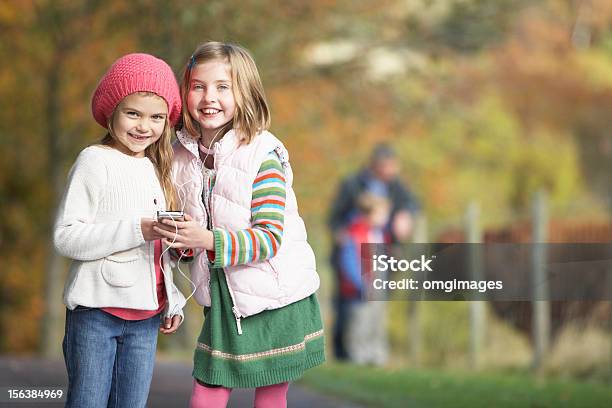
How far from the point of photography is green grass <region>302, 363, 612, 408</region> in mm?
6066

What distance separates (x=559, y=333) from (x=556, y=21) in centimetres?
2123

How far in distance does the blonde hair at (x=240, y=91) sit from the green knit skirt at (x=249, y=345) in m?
0.46

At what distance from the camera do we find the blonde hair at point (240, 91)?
3572 mm

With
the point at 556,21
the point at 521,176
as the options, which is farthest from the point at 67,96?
the point at 556,21

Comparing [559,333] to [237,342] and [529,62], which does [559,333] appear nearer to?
[237,342]

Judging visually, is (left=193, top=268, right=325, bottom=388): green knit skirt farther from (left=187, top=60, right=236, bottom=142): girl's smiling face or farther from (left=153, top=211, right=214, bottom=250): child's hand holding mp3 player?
(left=187, top=60, right=236, bottom=142): girl's smiling face

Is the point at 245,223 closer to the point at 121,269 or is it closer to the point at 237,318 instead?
the point at 237,318

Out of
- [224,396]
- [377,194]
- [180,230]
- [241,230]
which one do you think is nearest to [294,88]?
[377,194]

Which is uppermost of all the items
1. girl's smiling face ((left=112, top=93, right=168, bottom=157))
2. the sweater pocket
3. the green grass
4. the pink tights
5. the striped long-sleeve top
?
girl's smiling face ((left=112, top=93, right=168, bottom=157))

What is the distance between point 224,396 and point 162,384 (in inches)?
120

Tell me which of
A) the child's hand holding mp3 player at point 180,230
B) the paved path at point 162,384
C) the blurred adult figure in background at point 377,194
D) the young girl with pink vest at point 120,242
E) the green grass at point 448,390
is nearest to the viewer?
the child's hand holding mp3 player at point 180,230

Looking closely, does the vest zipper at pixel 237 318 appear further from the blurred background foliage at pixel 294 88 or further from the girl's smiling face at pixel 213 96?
the blurred background foliage at pixel 294 88

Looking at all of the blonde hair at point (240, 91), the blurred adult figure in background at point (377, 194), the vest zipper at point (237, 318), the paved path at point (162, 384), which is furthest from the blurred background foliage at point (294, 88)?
the vest zipper at point (237, 318)

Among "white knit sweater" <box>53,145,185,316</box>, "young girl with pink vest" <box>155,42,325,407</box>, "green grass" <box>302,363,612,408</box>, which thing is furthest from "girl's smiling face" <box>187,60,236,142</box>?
"green grass" <box>302,363,612,408</box>
